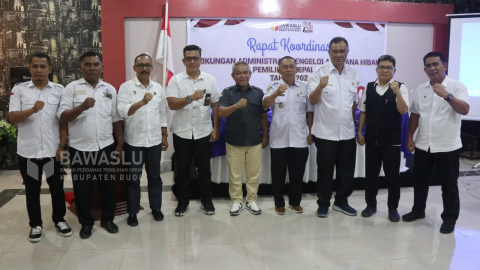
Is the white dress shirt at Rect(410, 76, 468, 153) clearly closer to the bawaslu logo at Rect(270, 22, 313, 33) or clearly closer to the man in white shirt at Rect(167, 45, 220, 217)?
the man in white shirt at Rect(167, 45, 220, 217)

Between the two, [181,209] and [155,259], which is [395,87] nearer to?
[181,209]

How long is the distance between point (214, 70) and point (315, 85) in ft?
8.58

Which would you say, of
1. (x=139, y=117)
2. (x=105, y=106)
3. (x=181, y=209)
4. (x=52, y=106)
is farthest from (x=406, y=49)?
(x=52, y=106)

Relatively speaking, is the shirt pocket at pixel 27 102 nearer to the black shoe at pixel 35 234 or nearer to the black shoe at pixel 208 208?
the black shoe at pixel 35 234

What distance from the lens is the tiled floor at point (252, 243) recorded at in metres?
2.64

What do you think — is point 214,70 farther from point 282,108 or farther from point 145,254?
point 145,254

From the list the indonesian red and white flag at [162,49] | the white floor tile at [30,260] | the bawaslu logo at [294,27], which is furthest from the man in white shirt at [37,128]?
the bawaslu logo at [294,27]

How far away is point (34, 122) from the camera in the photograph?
287 cm

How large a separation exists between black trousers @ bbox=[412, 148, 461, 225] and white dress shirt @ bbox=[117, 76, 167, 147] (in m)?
2.45

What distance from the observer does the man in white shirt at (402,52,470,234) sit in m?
3.09

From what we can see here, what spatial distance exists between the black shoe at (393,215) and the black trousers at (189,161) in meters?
1.79

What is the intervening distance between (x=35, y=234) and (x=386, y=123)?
10.6ft

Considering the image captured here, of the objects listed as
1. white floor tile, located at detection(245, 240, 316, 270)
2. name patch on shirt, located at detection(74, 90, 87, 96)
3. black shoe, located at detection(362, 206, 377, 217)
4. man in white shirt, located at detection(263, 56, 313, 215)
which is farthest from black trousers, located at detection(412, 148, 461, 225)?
name patch on shirt, located at detection(74, 90, 87, 96)

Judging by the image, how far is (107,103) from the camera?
3043 millimetres
